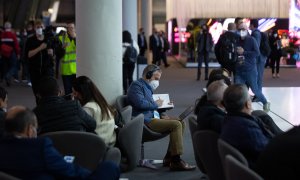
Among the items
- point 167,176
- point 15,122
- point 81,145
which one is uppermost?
point 15,122

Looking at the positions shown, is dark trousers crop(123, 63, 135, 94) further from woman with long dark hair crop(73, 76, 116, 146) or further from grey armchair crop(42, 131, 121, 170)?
grey armchair crop(42, 131, 121, 170)

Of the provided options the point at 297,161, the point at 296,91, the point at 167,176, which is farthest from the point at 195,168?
the point at 296,91

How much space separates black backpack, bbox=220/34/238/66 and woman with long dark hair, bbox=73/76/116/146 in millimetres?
6463

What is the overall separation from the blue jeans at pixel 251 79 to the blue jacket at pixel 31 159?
8.11 m

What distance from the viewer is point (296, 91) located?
14.6 meters

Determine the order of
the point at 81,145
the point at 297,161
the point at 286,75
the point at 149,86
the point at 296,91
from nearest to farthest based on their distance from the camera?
the point at 297,161, the point at 81,145, the point at 149,86, the point at 296,91, the point at 286,75

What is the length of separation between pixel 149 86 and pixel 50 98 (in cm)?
246

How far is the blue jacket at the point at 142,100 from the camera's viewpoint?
7.12 meters

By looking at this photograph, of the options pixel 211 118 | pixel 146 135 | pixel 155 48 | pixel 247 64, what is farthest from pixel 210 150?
pixel 155 48

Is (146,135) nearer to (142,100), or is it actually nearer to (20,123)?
(142,100)

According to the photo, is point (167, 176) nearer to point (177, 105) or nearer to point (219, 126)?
point (219, 126)

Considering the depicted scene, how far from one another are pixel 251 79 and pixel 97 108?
6352 mm

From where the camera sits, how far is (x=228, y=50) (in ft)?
39.2

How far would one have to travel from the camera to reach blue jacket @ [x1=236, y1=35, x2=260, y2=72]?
38.3 ft
